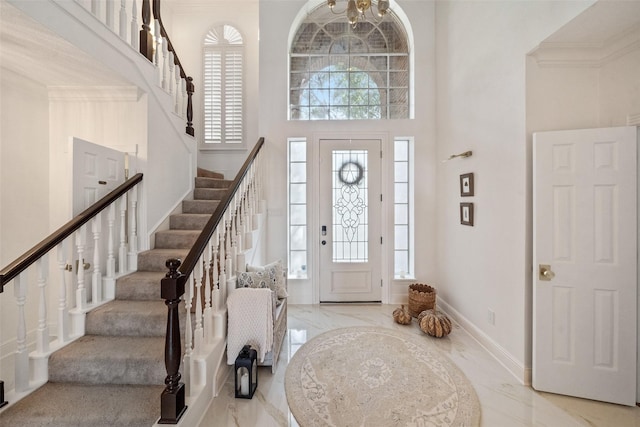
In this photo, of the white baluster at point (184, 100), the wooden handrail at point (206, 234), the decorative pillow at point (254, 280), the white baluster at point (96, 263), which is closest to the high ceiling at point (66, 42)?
the white baluster at point (184, 100)

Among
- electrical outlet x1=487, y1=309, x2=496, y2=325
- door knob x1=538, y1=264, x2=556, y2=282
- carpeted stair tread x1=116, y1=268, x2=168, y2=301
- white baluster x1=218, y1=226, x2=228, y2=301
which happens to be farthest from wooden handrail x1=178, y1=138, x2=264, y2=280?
electrical outlet x1=487, y1=309, x2=496, y2=325

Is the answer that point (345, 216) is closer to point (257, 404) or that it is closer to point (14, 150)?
point (257, 404)

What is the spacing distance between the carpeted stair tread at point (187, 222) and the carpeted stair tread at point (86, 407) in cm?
172

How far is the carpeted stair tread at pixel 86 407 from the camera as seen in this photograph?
148 cm

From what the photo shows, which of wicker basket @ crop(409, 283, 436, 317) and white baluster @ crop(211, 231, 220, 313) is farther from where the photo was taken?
wicker basket @ crop(409, 283, 436, 317)

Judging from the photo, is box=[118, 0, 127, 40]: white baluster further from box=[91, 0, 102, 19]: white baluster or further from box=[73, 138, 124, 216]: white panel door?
box=[73, 138, 124, 216]: white panel door

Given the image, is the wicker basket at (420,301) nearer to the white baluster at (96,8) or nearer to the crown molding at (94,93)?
the crown molding at (94,93)

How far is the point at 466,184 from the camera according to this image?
2.91 m

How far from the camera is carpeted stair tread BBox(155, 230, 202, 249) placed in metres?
2.89

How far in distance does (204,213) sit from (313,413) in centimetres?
261

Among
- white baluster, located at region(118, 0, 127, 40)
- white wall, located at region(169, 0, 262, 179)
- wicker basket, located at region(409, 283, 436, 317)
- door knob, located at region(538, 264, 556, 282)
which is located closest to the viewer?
door knob, located at region(538, 264, 556, 282)

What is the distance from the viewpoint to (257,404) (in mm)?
1889

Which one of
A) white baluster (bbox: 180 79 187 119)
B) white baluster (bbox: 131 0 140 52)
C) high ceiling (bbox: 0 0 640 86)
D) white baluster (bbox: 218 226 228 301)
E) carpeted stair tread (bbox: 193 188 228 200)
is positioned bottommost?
white baluster (bbox: 218 226 228 301)

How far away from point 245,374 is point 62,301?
1.48 metres
